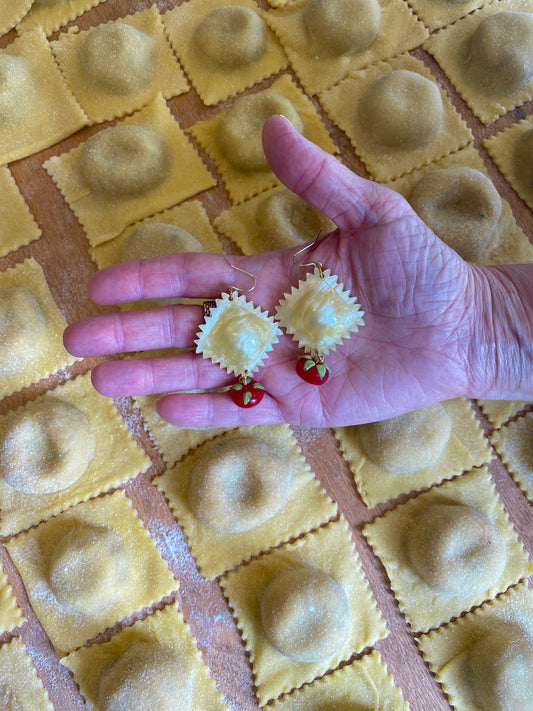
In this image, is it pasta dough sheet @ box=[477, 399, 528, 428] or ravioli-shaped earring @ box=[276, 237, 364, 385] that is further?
pasta dough sheet @ box=[477, 399, 528, 428]

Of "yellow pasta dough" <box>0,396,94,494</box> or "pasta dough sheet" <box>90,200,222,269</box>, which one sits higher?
"pasta dough sheet" <box>90,200,222,269</box>

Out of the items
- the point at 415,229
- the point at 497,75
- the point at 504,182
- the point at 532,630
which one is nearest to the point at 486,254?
the point at 504,182

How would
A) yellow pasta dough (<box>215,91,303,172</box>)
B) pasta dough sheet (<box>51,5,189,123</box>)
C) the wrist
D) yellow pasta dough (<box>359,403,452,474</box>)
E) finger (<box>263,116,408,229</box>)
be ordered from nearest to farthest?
finger (<box>263,116,408,229</box>)
the wrist
yellow pasta dough (<box>359,403,452,474</box>)
yellow pasta dough (<box>215,91,303,172</box>)
pasta dough sheet (<box>51,5,189,123</box>)

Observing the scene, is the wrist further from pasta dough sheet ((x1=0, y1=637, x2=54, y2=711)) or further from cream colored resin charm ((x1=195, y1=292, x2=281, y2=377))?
pasta dough sheet ((x1=0, y1=637, x2=54, y2=711))

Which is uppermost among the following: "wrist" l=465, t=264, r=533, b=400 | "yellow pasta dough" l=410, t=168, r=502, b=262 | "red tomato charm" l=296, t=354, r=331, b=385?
"yellow pasta dough" l=410, t=168, r=502, b=262

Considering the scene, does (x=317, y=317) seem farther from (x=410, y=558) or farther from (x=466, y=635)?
(x=466, y=635)

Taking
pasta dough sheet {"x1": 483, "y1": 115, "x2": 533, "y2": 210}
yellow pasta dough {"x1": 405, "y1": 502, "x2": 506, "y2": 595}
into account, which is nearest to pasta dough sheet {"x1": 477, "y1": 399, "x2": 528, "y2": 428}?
yellow pasta dough {"x1": 405, "y1": 502, "x2": 506, "y2": 595}

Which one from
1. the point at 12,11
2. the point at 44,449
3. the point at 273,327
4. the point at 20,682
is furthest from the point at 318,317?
the point at 12,11
